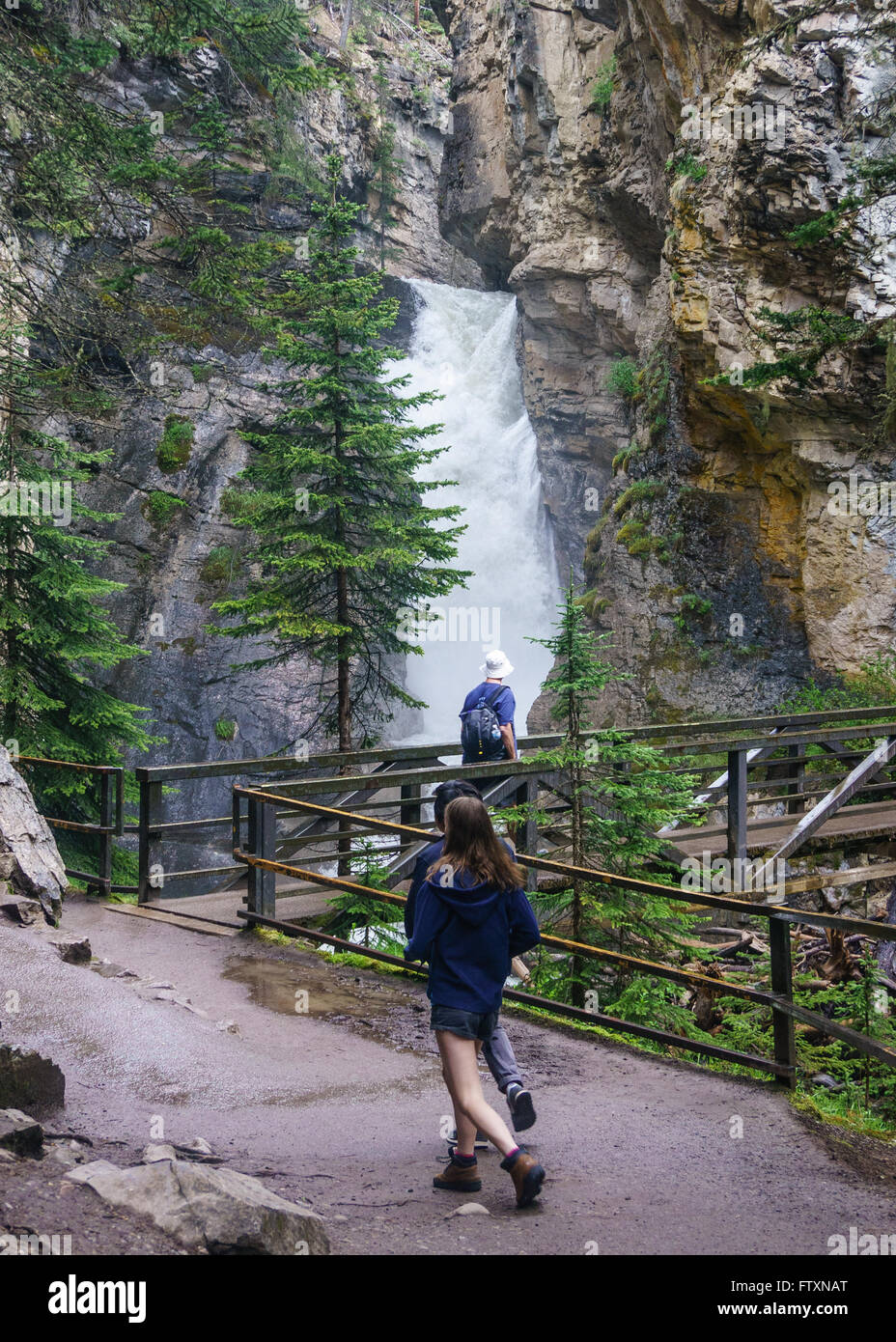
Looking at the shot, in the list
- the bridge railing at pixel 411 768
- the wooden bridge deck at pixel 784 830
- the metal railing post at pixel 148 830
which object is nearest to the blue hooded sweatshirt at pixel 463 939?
the bridge railing at pixel 411 768

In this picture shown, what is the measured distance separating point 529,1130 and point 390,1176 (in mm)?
853

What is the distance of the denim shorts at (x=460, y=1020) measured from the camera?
411 centimetres

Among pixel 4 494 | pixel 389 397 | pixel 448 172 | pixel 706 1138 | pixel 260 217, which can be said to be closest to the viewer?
pixel 706 1138

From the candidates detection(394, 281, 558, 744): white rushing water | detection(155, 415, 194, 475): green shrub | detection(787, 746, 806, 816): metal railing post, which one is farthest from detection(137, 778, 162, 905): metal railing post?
detection(394, 281, 558, 744): white rushing water

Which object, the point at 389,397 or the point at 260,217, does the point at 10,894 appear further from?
the point at 260,217

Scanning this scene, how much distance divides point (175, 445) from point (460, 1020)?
24984 mm

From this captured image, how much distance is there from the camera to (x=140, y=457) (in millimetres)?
26656

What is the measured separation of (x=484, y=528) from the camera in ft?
111

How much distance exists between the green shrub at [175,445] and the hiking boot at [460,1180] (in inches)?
977

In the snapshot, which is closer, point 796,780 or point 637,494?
point 796,780

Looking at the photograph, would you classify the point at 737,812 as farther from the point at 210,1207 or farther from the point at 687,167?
the point at 687,167

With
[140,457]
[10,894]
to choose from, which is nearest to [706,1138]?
[10,894]

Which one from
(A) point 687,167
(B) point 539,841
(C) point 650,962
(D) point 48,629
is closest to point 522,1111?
(C) point 650,962

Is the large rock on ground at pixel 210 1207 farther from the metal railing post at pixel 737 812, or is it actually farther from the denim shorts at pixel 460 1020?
the metal railing post at pixel 737 812
